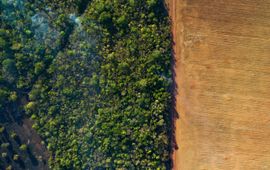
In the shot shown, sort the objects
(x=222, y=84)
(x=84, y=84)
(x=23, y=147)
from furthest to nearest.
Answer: (x=222, y=84), (x=84, y=84), (x=23, y=147)

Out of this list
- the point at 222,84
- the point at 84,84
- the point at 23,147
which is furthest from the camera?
the point at 222,84

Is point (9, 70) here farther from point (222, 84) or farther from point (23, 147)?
point (222, 84)

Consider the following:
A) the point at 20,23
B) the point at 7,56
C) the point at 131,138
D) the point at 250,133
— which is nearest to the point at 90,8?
the point at 20,23

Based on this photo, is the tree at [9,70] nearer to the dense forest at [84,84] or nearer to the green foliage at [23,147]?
the dense forest at [84,84]

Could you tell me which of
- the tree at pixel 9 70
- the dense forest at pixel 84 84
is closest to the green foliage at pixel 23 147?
the dense forest at pixel 84 84

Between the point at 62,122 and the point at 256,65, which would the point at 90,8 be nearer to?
the point at 62,122

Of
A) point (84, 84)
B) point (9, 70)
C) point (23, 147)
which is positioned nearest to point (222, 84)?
point (84, 84)
